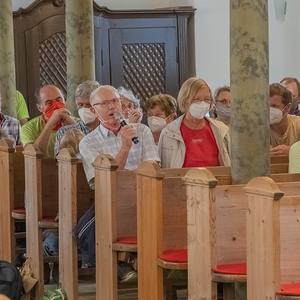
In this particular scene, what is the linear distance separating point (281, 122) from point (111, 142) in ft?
5.09

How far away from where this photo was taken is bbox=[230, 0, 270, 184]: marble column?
11.9 ft

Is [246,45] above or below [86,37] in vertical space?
below

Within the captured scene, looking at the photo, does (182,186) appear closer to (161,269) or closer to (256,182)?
(161,269)

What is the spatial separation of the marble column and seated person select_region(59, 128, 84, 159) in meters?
1.30

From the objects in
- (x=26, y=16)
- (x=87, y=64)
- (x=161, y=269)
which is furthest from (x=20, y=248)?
(x=26, y=16)

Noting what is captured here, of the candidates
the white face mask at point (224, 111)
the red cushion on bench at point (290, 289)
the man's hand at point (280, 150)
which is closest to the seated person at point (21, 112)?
the white face mask at point (224, 111)

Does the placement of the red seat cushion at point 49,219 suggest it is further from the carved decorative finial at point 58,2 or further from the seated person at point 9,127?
the carved decorative finial at point 58,2

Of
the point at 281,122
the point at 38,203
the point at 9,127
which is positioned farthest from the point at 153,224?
the point at 9,127

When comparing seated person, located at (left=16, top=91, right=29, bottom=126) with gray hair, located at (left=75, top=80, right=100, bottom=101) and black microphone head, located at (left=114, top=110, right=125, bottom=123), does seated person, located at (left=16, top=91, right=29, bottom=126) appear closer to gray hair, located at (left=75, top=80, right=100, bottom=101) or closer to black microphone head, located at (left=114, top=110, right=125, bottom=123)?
gray hair, located at (left=75, top=80, right=100, bottom=101)

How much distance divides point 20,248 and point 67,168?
1472mm

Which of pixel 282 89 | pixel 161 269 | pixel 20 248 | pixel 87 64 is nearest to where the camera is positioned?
pixel 161 269

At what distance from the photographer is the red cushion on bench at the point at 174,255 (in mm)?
3365

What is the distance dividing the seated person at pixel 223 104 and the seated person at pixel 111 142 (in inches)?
55.2

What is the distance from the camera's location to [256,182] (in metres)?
2.82
